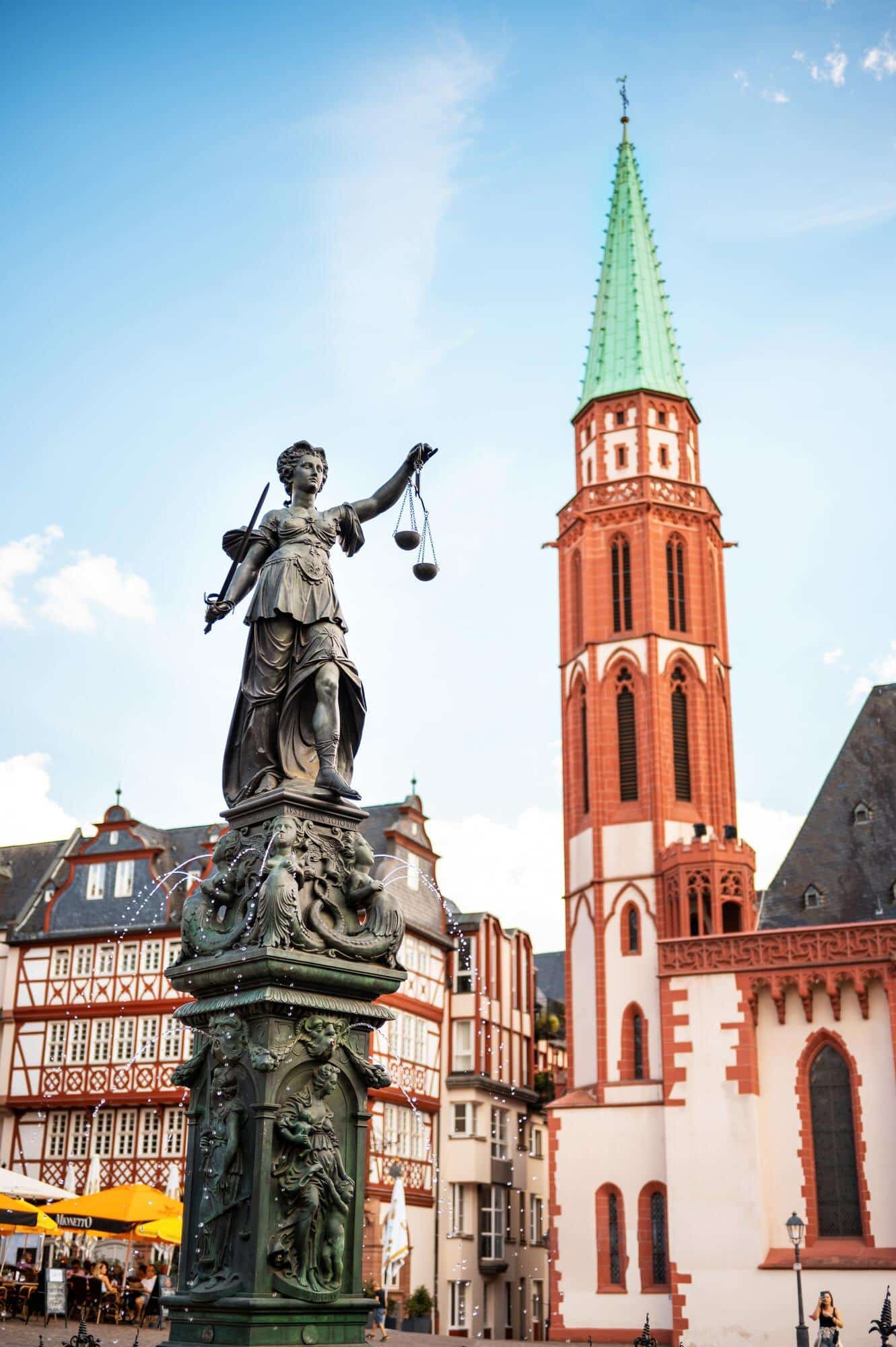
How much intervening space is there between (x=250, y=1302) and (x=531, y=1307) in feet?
147

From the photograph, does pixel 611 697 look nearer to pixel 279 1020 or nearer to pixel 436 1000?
pixel 436 1000

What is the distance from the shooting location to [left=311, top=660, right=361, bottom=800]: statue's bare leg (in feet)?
26.1

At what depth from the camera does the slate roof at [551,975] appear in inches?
2667

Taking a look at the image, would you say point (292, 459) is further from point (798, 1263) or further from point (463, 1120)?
point (463, 1120)

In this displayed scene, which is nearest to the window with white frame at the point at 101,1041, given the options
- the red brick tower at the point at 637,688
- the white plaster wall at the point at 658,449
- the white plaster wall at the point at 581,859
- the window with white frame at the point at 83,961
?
the window with white frame at the point at 83,961

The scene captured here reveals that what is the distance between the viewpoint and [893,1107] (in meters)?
33.4

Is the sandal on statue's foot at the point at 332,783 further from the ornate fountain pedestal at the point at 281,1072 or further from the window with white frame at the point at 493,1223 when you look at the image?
the window with white frame at the point at 493,1223

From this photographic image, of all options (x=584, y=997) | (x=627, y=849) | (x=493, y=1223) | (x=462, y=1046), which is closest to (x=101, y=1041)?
(x=462, y=1046)

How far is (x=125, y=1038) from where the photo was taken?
A: 39.9 m

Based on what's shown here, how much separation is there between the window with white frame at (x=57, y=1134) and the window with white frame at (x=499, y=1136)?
12.4m

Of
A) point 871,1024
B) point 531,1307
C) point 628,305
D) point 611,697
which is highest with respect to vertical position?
point 628,305

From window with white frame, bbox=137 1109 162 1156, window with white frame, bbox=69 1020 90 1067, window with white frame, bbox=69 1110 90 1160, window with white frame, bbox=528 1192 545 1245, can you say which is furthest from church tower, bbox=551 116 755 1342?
window with white frame, bbox=69 1020 90 1067

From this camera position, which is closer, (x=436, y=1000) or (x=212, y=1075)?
(x=212, y=1075)

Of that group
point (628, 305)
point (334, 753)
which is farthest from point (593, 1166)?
point (334, 753)
